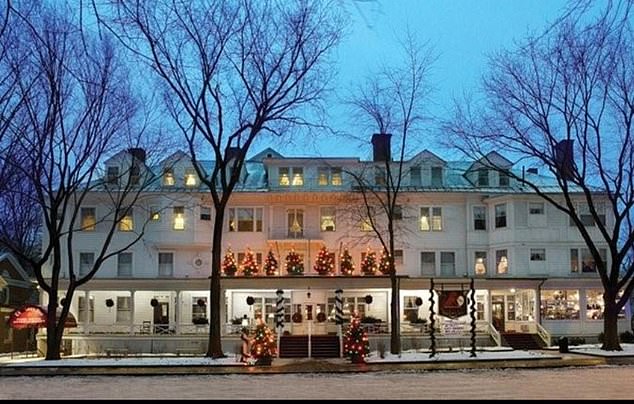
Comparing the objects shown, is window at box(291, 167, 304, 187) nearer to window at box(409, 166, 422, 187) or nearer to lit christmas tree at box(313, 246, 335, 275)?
lit christmas tree at box(313, 246, 335, 275)

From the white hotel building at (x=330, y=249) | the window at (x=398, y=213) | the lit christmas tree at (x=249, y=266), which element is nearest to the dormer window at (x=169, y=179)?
the white hotel building at (x=330, y=249)

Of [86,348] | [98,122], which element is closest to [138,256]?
[86,348]

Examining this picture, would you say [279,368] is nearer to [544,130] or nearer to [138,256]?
[544,130]

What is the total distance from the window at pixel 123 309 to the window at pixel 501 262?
72.9 ft

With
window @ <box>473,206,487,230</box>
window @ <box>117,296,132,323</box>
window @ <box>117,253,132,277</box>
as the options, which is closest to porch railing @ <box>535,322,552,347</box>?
window @ <box>473,206,487,230</box>

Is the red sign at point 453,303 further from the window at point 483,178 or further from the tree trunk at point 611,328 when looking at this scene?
the window at point 483,178

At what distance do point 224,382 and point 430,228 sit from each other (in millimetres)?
25275

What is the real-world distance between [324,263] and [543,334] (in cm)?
1284

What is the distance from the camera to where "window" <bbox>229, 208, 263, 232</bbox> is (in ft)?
155

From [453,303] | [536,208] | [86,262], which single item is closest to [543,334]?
[536,208]

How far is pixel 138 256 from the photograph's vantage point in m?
46.7

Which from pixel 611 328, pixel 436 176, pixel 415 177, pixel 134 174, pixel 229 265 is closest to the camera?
pixel 611 328

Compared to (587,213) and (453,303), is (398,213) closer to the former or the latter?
(587,213)

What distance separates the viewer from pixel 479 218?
47625 millimetres
